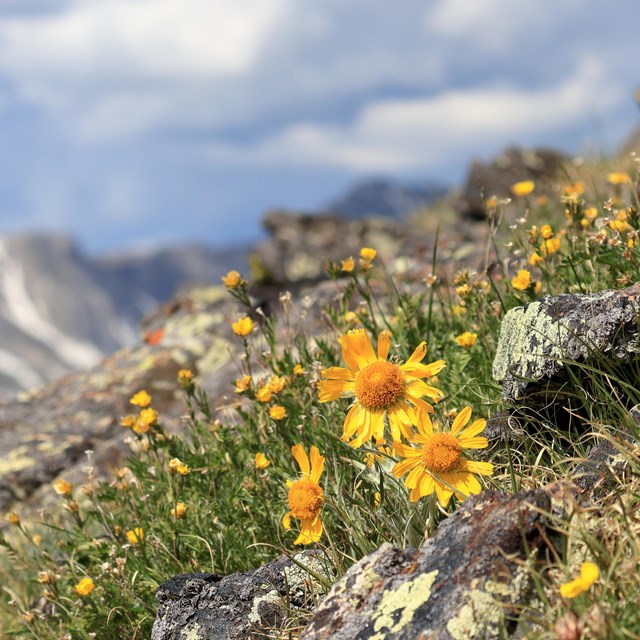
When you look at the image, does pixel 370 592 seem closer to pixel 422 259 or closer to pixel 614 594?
pixel 614 594

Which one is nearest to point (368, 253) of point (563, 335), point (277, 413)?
point (277, 413)

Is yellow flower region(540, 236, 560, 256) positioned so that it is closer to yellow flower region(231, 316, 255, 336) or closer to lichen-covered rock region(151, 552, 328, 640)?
yellow flower region(231, 316, 255, 336)

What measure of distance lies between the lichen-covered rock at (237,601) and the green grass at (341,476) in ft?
0.34

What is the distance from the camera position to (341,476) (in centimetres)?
325

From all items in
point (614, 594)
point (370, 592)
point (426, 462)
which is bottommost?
point (614, 594)

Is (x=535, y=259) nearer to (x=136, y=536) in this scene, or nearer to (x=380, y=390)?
(x=380, y=390)

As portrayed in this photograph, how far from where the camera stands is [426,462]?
2852mm

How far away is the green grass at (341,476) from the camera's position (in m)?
2.95

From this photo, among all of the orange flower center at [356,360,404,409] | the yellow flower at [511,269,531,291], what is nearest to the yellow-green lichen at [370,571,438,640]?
the orange flower center at [356,360,404,409]

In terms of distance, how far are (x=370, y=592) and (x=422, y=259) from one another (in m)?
6.58

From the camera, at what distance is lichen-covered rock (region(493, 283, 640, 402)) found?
315 cm

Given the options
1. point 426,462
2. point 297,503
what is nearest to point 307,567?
point 297,503

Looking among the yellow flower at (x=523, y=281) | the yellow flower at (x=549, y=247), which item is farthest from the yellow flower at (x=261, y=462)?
the yellow flower at (x=549, y=247)

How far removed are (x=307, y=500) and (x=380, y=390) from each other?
1.93 ft
